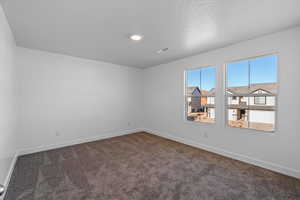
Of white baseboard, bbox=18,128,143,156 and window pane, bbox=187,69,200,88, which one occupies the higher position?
window pane, bbox=187,69,200,88

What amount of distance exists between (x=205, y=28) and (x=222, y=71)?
4.12ft

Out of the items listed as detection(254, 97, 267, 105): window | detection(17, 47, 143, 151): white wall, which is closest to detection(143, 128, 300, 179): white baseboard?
detection(254, 97, 267, 105): window

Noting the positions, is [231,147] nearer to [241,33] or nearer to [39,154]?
[241,33]

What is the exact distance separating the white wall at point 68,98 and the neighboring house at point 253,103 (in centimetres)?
333

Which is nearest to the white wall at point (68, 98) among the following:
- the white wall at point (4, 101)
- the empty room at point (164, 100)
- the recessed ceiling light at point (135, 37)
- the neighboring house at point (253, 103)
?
the empty room at point (164, 100)

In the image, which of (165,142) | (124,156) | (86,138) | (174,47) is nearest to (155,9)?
(174,47)

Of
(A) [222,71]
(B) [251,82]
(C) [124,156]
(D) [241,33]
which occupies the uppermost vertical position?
(D) [241,33]

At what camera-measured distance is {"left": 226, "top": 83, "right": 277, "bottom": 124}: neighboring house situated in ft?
→ 8.30

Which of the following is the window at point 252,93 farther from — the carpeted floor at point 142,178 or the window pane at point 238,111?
the carpeted floor at point 142,178

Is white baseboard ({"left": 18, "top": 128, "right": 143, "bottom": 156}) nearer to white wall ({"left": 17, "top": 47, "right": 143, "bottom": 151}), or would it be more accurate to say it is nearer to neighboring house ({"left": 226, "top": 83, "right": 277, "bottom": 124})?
white wall ({"left": 17, "top": 47, "right": 143, "bottom": 151})

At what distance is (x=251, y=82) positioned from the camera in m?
2.76

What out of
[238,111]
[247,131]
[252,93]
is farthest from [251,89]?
[247,131]

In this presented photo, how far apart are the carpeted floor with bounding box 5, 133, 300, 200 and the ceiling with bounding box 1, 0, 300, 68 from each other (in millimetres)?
2492

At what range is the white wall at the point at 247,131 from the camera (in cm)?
222
